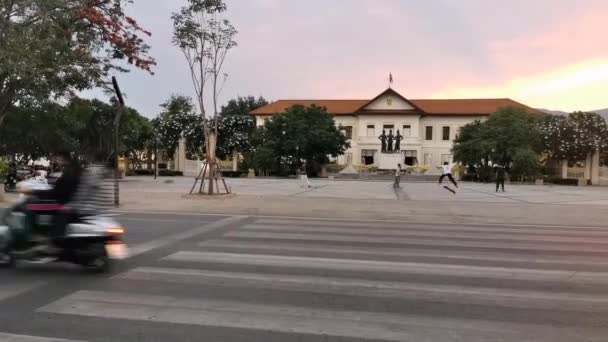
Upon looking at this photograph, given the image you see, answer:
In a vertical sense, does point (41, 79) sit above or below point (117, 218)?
above

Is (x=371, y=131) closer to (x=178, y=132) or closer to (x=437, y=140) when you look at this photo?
(x=437, y=140)

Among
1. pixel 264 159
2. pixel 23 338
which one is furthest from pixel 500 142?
pixel 23 338

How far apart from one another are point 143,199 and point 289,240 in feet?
35.0

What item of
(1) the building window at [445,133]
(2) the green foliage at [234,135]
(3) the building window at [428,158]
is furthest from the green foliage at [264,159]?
(1) the building window at [445,133]

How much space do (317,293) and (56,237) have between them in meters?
3.38

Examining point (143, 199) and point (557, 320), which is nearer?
point (557, 320)

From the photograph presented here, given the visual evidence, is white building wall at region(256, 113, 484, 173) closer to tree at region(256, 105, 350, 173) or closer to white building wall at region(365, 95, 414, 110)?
white building wall at region(365, 95, 414, 110)

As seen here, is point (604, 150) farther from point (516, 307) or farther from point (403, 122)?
point (516, 307)

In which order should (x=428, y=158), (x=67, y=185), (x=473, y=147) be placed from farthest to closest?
(x=428, y=158) < (x=473, y=147) < (x=67, y=185)

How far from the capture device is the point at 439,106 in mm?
75625

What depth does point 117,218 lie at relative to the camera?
13.1 metres

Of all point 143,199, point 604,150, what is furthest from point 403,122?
point 143,199

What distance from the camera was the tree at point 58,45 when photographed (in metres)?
14.1

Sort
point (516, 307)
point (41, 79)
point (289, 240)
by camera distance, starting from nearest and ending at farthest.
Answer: point (516, 307)
point (289, 240)
point (41, 79)
